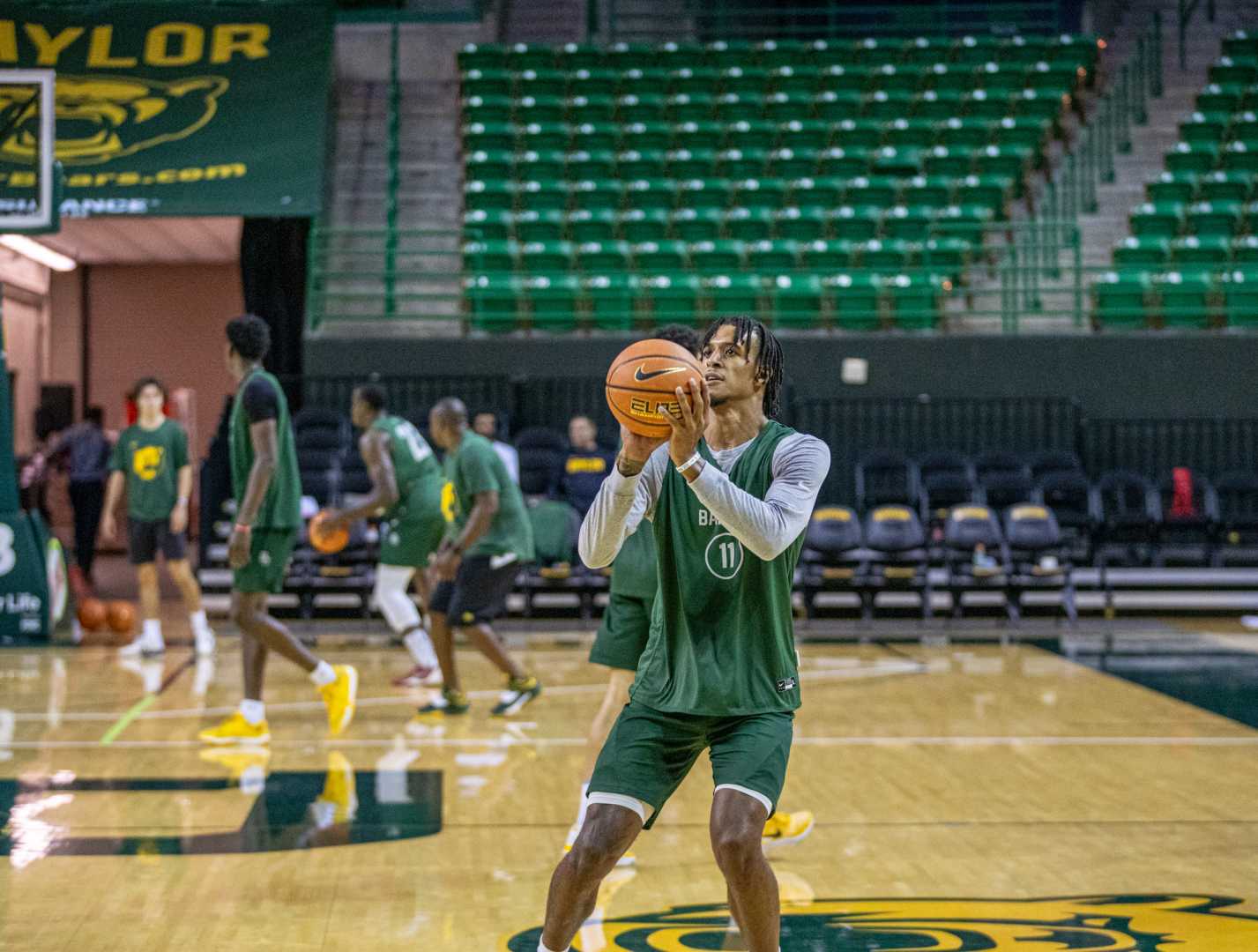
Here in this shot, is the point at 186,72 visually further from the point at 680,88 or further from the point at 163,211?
the point at 680,88

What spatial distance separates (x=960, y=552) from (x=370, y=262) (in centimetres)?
846

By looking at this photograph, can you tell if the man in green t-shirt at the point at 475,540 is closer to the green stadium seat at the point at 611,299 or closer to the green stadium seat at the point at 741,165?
the green stadium seat at the point at 611,299

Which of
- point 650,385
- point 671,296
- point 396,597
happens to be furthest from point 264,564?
point 671,296

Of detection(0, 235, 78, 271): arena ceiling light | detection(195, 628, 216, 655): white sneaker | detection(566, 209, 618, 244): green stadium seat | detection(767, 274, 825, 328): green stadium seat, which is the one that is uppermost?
detection(0, 235, 78, 271): arena ceiling light

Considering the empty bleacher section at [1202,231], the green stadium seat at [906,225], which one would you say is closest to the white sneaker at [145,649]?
the green stadium seat at [906,225]

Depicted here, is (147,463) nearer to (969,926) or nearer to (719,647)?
(969,926)

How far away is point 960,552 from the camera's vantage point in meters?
13.6

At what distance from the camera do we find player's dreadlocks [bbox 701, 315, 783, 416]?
11.3 feet

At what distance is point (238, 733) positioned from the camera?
289 inches

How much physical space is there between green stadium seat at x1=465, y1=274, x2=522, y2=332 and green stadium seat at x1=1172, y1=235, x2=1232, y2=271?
293 inches

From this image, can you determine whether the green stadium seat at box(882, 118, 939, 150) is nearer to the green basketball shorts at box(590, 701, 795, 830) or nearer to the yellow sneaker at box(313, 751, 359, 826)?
the yellow sneaker at box(313, 751, 359, 826)

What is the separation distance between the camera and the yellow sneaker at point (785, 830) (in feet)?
17.7

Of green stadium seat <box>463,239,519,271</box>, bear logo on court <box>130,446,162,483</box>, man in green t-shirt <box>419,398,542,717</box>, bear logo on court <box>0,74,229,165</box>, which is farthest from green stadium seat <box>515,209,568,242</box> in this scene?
man in green t-shirt <box>419,398,542,717</box>

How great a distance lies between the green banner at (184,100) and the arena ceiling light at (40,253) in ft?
5.52
